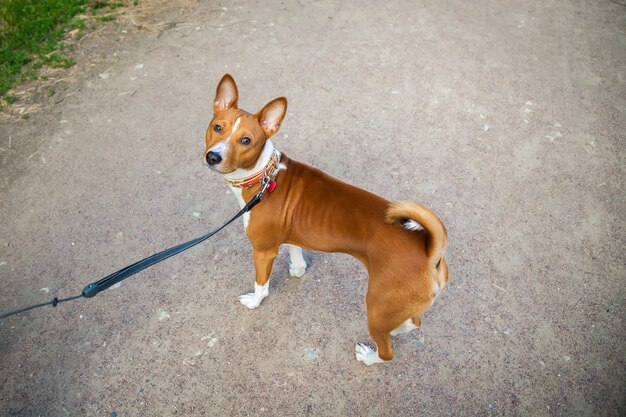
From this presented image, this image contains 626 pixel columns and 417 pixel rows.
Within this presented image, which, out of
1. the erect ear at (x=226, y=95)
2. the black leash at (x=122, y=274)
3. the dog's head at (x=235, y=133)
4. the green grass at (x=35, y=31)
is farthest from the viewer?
the green grass at (x=35, y=31)

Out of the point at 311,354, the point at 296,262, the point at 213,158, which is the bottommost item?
the point at 311,354

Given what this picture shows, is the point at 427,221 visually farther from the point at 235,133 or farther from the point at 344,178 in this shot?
the point at 344,178

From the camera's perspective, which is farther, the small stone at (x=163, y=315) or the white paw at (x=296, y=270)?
the white paw at (x=296, y=270)

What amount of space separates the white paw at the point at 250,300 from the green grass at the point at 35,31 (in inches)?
143

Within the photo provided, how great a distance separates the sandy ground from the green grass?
55 cm

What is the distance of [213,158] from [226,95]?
55cm

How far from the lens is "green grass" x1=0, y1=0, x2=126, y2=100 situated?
15.5 feet

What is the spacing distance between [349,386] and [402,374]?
1.20 ft

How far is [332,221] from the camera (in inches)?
97.2

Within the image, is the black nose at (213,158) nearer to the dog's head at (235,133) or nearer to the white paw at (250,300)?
the dog's head at (235,133)

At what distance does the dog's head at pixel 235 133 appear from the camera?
225 cm

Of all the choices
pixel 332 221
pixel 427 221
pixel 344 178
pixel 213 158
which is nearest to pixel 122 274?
pixel 213 158

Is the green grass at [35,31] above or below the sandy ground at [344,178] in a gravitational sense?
above

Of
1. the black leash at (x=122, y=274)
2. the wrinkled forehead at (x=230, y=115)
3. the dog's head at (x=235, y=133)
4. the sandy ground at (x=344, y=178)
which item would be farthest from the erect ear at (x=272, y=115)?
the sandy ground at (x=344, y=178)
